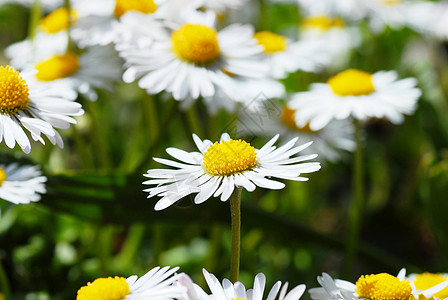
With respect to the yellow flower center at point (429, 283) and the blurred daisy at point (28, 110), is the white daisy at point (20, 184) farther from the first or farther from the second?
the yellow flower center at point (429, 283)

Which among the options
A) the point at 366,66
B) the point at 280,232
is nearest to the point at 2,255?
the point at 280,232

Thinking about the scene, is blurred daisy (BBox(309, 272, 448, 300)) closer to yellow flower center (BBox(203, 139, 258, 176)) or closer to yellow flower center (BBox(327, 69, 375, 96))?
yellow flower center (BBox(203, 139, 258, 176))

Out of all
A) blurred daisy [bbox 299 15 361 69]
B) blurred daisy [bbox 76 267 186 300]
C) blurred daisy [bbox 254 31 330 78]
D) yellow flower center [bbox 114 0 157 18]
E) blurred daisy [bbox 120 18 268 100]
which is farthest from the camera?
blurred daisy [bbox 299 15 361 69]

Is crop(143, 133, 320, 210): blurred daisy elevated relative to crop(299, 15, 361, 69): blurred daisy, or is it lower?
elevated

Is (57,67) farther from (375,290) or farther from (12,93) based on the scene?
(375,290)

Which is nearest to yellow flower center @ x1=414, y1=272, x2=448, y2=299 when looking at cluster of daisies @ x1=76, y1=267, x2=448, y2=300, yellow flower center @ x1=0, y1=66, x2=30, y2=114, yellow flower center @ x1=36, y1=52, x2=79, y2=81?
cluster of daisies @ x1=76, y1=267, x2=448, y2=300

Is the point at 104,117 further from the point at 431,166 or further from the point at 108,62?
the point at 431,166
